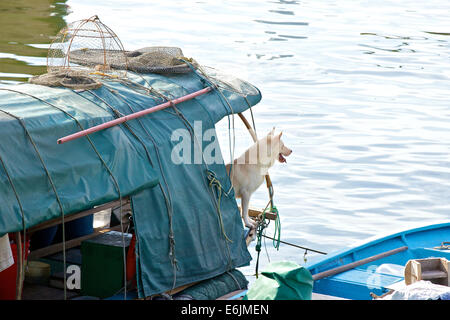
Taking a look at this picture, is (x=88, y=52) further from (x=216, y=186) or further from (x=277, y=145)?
(x=277, y=145)

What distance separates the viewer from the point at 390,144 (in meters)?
21.9

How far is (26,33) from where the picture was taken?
29000 mm

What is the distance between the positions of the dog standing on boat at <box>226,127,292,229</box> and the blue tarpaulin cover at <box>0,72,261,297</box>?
521mm

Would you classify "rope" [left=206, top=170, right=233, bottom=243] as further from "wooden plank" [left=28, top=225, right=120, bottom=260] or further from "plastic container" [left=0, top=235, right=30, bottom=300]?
"plastic container" [left=0, top=235, right=30, bottom=300]

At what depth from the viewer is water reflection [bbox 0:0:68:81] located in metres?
24.9

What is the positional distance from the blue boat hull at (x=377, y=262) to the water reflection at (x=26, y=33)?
1442 cm

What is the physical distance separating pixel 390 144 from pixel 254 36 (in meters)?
11.5

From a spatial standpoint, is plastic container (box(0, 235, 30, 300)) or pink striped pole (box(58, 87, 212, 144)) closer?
pink striped pole (box(58, 87, 212, 144))

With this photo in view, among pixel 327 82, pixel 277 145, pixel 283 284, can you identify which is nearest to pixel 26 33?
pixel 327 82

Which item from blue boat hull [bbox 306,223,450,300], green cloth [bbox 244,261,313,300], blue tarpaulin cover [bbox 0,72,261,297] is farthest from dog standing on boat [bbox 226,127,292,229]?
green cloth [bbox 244,261,313,300]

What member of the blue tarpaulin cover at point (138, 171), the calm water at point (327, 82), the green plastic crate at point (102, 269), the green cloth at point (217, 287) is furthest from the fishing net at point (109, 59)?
the calm water at point (327, 82)

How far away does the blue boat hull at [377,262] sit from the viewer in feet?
33.1
